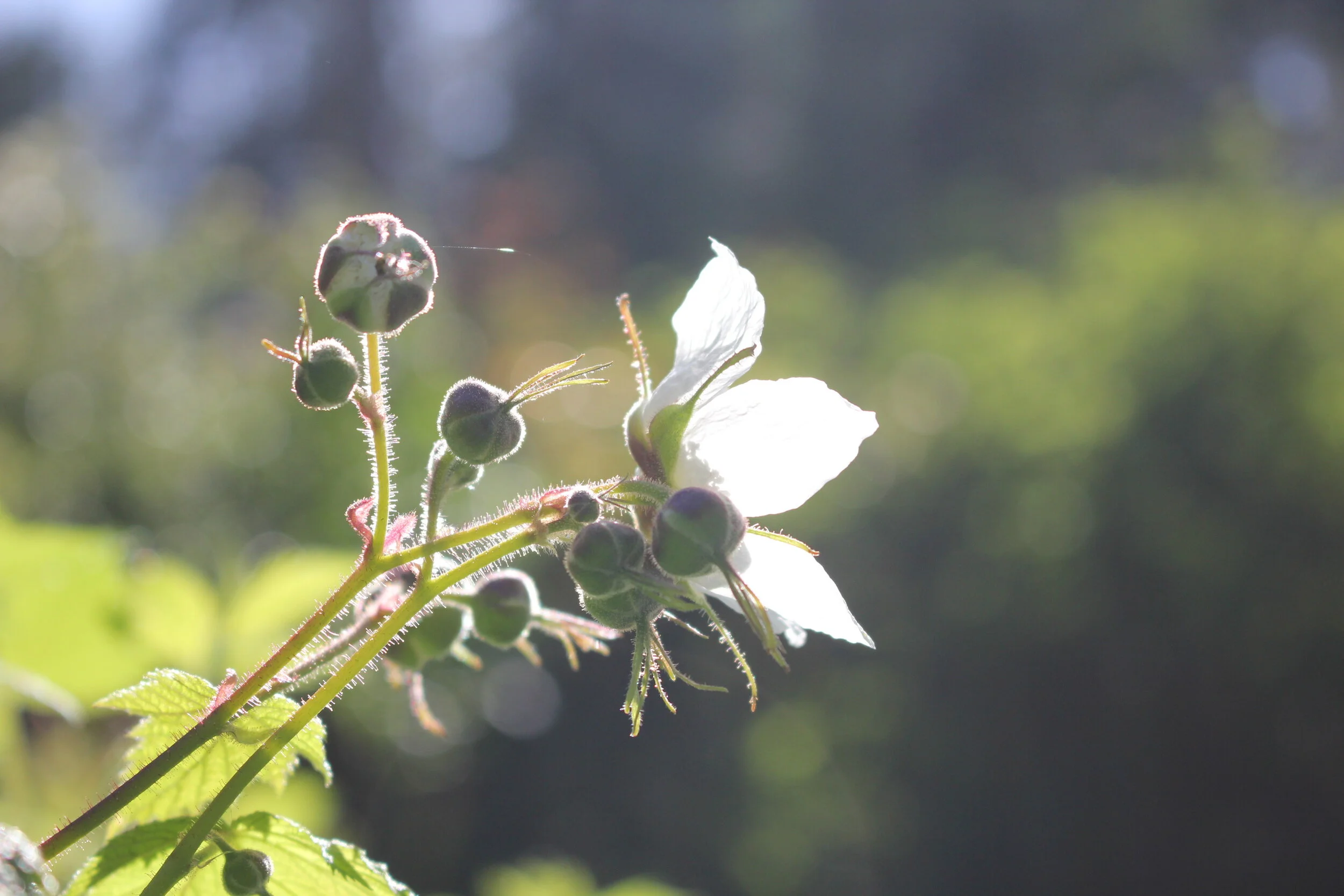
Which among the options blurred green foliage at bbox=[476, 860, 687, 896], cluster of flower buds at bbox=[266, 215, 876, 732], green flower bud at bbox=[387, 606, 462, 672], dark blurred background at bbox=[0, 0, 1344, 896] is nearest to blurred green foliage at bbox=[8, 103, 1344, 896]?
dark blurred background at bbox=[0, 0, 1344, 896]

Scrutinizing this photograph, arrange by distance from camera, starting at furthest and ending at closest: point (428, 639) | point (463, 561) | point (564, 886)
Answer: point (564, 886) → point (428, 639) → point (463, 561)

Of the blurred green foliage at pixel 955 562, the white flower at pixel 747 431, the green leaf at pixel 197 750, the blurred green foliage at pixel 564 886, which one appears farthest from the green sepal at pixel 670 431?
the blurred green foliage at pixel 955 562

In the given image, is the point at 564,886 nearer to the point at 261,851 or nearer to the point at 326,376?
the point at 261,851

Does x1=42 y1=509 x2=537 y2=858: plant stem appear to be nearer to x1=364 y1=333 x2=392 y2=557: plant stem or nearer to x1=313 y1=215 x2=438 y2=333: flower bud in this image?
x1=364 y1=333 x2=392 y2=557: plant stem

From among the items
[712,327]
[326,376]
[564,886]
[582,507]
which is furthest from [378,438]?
[564,886]

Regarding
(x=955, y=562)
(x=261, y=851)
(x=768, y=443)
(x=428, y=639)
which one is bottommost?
(x=955, y=562)

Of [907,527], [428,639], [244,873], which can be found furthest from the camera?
[907,527]

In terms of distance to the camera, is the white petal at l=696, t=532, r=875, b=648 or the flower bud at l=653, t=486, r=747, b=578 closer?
the flower bud at l=653, t=486, r=747, b=578
